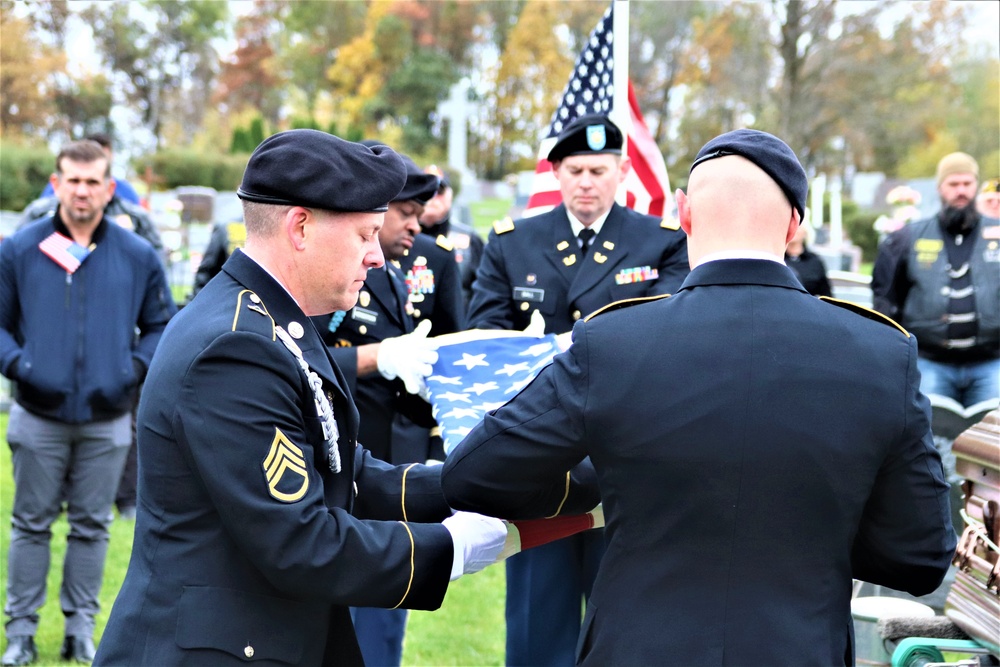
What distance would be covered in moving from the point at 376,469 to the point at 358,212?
787mm

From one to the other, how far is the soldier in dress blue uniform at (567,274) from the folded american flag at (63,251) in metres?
2.04

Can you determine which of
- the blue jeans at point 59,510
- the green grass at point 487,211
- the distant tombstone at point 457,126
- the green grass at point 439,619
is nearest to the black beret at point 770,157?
the green grass at point 439,619

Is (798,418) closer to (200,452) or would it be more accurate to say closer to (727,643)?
(727,643)

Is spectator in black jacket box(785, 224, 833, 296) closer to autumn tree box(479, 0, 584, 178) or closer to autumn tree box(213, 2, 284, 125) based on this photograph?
autumn tree box(479, 0, 584, 178)

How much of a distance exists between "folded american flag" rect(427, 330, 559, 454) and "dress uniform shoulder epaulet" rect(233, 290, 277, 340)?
5.58 ft

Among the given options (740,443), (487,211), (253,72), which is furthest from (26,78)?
(740,443)

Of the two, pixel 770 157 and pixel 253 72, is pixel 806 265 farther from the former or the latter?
pixel 253 72

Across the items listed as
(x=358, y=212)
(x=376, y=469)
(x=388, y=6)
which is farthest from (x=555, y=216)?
(x=388, y=6)

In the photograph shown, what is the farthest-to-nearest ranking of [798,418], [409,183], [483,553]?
[409,183] → [483,553] → [798,418]

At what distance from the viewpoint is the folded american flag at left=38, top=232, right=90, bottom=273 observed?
17.1 ft

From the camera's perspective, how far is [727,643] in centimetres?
204

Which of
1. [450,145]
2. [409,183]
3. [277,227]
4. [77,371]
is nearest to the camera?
[277,227]

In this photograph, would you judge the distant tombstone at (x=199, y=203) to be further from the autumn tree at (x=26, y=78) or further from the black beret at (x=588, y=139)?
the black beret at (x=588, y=139)

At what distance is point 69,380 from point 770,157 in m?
4.08
